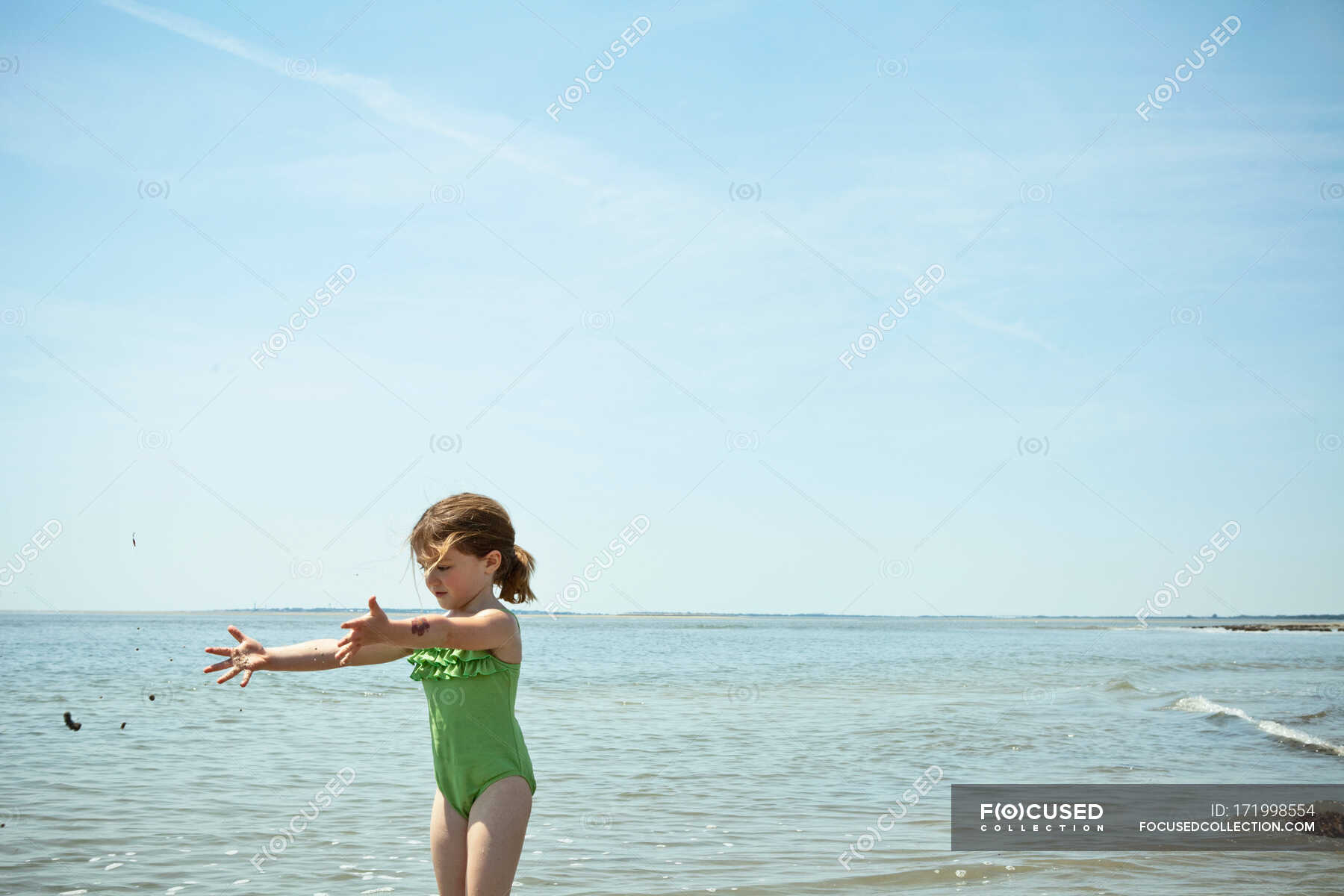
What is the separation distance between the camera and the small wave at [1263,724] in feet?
42.3

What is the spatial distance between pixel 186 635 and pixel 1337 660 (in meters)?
57.7

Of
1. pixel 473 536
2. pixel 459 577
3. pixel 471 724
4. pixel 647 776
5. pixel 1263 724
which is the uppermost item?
pixel 1263 724

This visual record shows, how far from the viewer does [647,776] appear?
10438mm

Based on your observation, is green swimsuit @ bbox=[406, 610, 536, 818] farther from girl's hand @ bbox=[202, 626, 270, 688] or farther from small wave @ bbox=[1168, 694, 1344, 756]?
small wave @ bbox=[1168, 694, 1344, 756]

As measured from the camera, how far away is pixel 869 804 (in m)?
9.11

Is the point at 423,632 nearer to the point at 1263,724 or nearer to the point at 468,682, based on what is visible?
the point at 468,682

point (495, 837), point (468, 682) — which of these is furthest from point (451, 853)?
point (468, 682)

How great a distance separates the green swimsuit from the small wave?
1262 cm

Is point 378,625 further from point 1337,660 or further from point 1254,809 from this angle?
point 1337,660

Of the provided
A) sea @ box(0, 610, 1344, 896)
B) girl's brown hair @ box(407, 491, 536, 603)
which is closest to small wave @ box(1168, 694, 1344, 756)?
sea @ box(0, 610, 1344, 896)

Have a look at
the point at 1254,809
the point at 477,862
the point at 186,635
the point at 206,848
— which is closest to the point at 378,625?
the point at 477,862

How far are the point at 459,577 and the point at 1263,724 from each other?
15642 mm

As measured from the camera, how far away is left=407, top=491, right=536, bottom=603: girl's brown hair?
312 centimetres

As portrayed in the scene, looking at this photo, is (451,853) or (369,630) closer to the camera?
(369,630)
